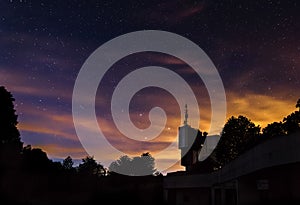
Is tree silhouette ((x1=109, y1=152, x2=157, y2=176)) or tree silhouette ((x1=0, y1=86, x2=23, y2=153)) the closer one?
tree silhouette ((x1=0, y1=86, x2=23, y2=153))

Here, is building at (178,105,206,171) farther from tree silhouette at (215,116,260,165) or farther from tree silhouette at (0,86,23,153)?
tree silhouette at (0,86,23,153)

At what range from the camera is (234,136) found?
235 feet

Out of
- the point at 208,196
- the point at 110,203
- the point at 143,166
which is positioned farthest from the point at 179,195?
the point at 143,166

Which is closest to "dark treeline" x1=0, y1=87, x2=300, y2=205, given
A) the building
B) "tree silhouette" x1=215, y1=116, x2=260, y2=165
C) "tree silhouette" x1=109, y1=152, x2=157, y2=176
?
"tree silhouette" x1=215, y1=116, x2=260, y2=165

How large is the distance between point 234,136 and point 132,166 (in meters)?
68.9

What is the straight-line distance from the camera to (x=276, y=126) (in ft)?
226

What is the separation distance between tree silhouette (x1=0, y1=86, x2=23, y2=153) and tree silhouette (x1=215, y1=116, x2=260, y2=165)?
3428 centimetres

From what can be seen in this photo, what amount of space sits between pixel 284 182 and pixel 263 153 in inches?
228

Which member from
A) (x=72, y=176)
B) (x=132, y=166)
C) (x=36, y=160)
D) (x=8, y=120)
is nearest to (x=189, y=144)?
(x=72, y=176)

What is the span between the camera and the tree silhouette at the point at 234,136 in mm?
69562

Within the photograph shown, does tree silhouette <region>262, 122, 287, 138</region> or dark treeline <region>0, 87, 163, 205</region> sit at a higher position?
tree silhouette <region>262, 122, 287, 138</region>

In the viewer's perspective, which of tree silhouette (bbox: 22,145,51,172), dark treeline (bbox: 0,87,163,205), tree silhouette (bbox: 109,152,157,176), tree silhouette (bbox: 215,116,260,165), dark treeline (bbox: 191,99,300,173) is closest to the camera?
dark treeline (bbox: 0,87,163,205)

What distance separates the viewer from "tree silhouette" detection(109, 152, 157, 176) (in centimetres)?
13425

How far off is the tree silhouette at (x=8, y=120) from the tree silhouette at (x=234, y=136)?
3428 cm
